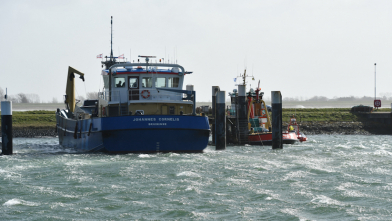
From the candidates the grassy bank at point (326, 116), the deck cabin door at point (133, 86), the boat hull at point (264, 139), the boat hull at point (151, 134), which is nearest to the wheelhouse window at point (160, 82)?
the deck cabin door at point (133, 86)

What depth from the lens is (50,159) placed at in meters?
21.9

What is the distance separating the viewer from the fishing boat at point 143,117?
2273 cm

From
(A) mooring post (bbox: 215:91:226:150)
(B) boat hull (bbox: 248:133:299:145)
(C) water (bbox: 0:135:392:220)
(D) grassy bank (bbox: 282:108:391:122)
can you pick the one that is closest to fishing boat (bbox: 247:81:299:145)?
(B) boat hull (bbox: 248:133:299:145)

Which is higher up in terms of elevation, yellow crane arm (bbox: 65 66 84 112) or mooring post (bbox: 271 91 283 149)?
→ yellow crane arm (bbox: 65 66 84 112)

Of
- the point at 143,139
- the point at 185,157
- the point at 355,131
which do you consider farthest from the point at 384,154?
the point at 355,131

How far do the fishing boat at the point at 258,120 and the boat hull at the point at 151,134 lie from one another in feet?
32.9

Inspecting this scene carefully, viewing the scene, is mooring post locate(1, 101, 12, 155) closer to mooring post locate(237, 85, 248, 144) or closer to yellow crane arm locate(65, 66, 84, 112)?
yellow crane arm locate(65, 66, 84, 112)

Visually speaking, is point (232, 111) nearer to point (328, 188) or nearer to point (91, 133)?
point (91, 133)

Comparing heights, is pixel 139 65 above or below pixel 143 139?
above

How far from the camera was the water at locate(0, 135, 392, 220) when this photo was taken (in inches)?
447

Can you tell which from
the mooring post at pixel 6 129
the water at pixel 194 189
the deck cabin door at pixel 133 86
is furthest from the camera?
the deck cabin door at pixel 133 86

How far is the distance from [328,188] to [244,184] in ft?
8.14

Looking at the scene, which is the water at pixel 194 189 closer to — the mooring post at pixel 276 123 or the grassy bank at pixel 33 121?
the mooring post at pixel 276 123

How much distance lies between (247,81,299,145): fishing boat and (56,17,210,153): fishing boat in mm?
7908
